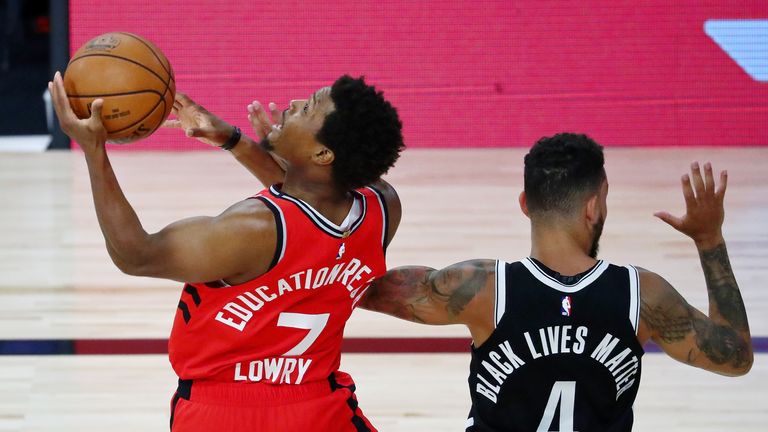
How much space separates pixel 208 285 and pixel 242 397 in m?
0.25

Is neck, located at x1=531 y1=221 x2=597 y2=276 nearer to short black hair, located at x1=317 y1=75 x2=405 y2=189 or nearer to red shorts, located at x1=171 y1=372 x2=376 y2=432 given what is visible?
short black hair, located at x1=317 y1=75 x2=405 y2=189

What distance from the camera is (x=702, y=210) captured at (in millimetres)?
2135

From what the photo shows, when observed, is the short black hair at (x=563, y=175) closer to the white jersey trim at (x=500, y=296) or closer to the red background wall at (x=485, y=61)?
the white jersey trim at (x=500, y=296)

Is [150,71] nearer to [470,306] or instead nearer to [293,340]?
[293,340]

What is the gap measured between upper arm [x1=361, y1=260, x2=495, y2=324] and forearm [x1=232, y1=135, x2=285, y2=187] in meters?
0.41

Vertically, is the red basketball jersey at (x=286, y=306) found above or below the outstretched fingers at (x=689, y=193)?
below

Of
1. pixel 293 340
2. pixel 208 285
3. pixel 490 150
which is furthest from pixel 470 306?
pixel 490 150

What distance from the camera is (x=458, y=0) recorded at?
873 cm

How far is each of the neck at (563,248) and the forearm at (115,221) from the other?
29.9 inches

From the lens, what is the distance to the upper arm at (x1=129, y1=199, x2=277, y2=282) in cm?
207

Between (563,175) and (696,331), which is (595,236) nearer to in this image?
(563,175)

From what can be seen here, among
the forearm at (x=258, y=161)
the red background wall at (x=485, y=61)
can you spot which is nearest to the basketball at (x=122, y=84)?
the forearm at (x=258, y=161)

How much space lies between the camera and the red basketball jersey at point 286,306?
7.22 ft

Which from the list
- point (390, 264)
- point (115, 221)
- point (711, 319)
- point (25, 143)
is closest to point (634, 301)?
point (711, 319)
